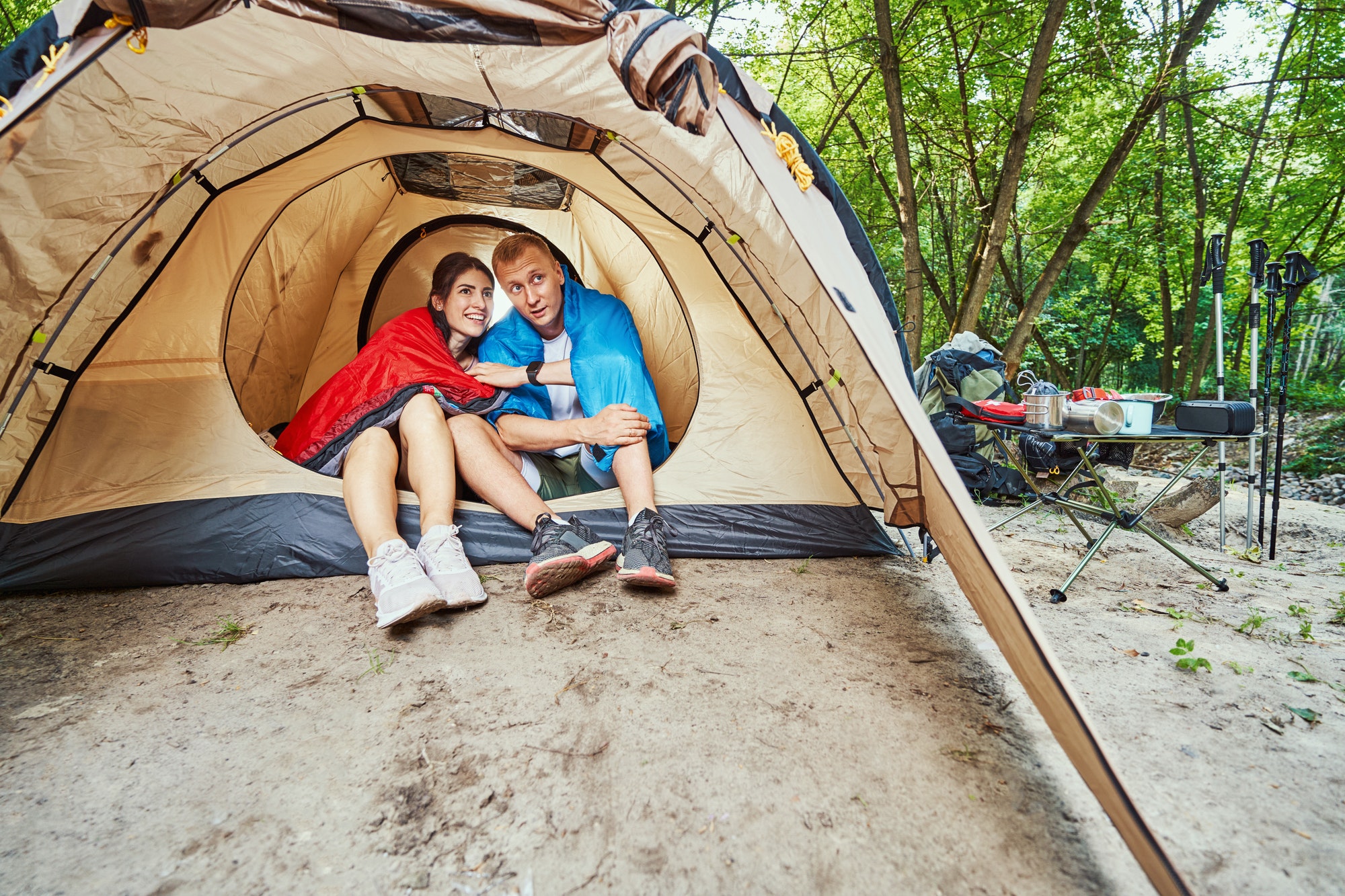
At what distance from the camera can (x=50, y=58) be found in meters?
1.36

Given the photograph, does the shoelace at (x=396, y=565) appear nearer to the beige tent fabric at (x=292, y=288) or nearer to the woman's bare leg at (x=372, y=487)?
the woman's bare leg at (x=372, y=487)

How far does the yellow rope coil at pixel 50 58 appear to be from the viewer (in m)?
1.35

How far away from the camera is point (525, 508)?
2092mm

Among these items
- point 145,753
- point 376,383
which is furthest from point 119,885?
point 376,383

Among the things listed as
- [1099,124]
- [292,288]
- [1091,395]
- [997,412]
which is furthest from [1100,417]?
[1099,124]

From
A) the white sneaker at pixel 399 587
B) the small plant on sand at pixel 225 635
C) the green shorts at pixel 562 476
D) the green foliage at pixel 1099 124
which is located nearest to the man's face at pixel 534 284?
the green shorts at pixel 562 476

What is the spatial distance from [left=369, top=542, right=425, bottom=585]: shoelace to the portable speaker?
8.22ft

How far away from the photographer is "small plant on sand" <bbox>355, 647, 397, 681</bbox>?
1.55 metres

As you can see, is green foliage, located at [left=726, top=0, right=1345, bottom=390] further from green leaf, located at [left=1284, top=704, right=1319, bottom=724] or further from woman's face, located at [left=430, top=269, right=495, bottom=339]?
green leaf, located at [left=1284, top=704, right=1319, bottom=724]

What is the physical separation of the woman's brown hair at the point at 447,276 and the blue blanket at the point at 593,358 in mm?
160

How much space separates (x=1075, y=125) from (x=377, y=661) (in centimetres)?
776

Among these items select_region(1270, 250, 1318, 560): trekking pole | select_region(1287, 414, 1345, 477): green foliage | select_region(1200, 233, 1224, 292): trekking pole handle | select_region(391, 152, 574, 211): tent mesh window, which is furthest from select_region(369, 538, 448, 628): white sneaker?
select_region(1287, 414, 1345, 477): green foliage

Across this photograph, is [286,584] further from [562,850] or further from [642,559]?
[562,850]

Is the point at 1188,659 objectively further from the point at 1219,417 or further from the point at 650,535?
the point at 650,535
